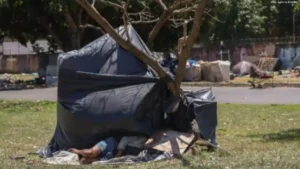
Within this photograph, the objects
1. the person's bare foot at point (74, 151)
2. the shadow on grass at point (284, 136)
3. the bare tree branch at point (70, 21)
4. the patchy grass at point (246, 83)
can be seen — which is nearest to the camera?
the person's bare foot at point (74, 151)

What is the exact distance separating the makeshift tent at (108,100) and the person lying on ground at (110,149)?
106 millimetres

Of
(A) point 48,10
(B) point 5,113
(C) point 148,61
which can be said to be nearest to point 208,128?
(C) point 148,61

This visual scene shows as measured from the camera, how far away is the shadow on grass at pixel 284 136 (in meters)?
11.7

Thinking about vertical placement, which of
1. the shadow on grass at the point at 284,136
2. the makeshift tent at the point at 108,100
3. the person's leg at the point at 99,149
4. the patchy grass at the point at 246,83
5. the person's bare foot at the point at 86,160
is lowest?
the patchy grass at the point at 246,83

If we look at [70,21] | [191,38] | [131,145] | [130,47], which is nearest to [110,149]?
[131,145]

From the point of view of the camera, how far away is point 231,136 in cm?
1230

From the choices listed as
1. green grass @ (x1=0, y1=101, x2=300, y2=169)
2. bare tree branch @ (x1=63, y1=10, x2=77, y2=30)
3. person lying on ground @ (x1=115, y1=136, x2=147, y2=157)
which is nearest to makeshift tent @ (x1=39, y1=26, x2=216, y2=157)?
person lying on ground @ (x1=115, y1=136, x2=147, y2=157)

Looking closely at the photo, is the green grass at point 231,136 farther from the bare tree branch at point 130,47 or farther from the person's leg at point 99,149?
the bare tree branch at point 130,47

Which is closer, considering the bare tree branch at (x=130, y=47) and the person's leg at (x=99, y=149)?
the person's leg at (x=99, y=149)

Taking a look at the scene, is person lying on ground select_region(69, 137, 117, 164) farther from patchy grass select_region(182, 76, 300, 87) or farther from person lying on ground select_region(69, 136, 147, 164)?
patchy grass select_region(182, 76, 300, 87)

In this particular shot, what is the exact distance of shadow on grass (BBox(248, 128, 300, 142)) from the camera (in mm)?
11656

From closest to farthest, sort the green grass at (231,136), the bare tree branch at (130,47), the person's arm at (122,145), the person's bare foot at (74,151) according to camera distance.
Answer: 1. the green grass at (231,136)
2. the person's arm at (122,145)
3. the person's bare foot at (74,151)
4. the bare tree branch at (130,47)

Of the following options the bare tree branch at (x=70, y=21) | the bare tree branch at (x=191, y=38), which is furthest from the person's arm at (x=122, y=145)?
the bare tree branch at (x=70, y=21)

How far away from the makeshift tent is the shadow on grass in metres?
1.80
